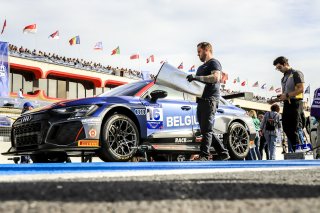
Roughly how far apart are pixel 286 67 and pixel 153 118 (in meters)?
2.47

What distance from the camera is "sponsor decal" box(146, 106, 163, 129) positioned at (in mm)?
7082

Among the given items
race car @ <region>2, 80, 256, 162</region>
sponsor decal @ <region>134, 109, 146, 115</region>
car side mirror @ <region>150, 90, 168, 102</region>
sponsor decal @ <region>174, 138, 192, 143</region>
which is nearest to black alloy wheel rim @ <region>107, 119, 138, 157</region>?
race car @ <region>2, 80, 256, 162</region>

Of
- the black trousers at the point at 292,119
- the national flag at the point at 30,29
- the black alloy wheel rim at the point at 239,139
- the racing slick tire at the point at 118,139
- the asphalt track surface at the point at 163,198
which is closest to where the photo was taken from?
the asphalt track surface at the point at 163,198

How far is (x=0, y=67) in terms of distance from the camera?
101 ft

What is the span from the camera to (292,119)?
299 inches

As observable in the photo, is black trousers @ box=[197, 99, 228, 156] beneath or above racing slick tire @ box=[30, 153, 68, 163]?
above

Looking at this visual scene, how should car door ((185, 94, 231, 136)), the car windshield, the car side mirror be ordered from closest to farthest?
1. the car side mirror
2. the car windshield
3. car door ((185, 94, 231, 136))

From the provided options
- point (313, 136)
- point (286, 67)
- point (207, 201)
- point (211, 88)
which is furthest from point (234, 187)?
point (313, 136)

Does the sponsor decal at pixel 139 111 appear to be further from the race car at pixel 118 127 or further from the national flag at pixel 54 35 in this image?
the national flag at pixel 54 35

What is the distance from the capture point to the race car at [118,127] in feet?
20.8

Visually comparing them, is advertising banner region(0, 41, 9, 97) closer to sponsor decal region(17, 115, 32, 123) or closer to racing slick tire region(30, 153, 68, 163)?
racing slick tire region(30, 153, 68, 163)

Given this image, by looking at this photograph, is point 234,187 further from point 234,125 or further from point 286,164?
point 234,125

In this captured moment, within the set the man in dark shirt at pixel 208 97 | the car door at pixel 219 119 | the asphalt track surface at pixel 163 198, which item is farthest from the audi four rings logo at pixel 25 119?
the asphalt track surface at pixel 163 198

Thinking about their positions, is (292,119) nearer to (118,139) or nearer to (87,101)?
(118,139)
